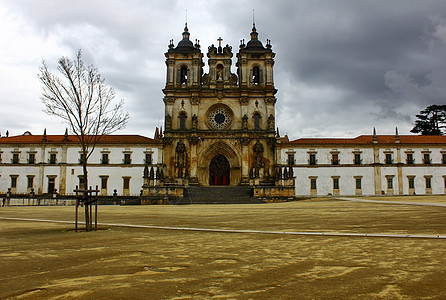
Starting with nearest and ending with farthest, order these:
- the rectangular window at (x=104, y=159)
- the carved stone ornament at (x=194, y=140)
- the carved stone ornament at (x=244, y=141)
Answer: the carved stone ornament at (x=194, y=140), the carved stone ornament at (x=244, y=141), the rectangular window at (x=104, y=159)

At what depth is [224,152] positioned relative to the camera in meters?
43.9

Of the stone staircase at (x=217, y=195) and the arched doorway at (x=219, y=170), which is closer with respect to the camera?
the stone staircase at (x=217, y=195)

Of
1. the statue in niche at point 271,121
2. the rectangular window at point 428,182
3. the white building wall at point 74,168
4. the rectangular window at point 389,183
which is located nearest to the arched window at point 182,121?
the white building wall at point 74,168

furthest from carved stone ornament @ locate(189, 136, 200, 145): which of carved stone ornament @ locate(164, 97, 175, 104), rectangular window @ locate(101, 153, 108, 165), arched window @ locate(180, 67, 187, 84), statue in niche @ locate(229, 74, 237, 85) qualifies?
rectangular window @ locate(101, 153, 108, 165)

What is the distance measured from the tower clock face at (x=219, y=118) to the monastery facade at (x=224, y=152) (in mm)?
139

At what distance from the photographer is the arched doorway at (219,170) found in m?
44.7

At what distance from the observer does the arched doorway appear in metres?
A: 44.7

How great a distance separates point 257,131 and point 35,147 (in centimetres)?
3107

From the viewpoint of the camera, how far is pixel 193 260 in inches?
175

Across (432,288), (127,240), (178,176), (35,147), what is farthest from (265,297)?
(35,147)

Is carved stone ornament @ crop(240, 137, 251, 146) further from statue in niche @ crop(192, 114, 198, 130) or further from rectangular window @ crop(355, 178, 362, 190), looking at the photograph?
rectangular window @ crop(355, 178, 362, 190)

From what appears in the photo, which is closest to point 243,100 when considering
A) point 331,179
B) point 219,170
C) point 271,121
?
point 271,121

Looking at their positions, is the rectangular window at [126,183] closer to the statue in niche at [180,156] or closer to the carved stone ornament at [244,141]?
the statue in niche at [180,156]

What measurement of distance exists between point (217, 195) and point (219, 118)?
13.7 metres
